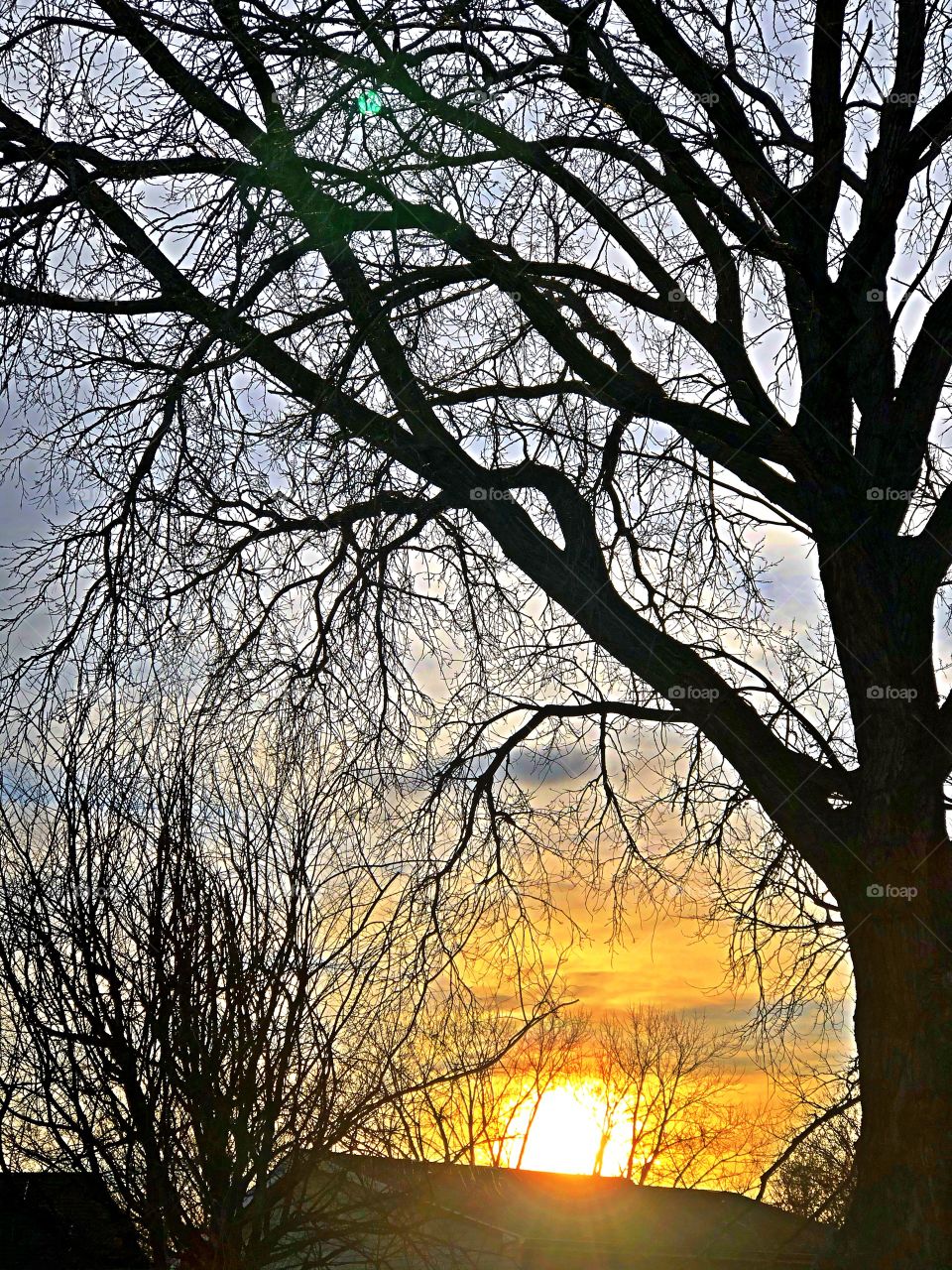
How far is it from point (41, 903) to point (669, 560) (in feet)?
13.0

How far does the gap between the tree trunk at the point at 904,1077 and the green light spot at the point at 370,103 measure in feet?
14.9

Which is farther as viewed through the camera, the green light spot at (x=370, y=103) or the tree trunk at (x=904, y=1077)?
the green light spot at (x=370, y=103)

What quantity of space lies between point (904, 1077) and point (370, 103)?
534cm

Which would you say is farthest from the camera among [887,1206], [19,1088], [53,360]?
[53,360]

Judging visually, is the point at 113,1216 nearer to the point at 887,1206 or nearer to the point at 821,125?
the point at 887,1206

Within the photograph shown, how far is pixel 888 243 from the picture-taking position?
758 centimetres

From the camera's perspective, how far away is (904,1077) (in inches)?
230

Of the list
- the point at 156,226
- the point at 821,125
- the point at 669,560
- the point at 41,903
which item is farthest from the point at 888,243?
the point at 41,903

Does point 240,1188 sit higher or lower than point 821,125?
lower

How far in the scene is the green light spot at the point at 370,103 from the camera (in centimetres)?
604

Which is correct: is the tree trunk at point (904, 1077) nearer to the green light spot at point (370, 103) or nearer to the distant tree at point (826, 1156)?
the distant tree at point (826, 1156)

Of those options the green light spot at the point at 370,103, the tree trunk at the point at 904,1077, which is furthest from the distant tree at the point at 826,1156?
the green light spot at the point at 370,103

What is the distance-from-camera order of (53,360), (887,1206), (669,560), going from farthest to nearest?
(669,560)
(53,360)
(887,1206)

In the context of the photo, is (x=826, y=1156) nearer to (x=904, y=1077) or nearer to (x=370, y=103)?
(x=904, y=1077)
